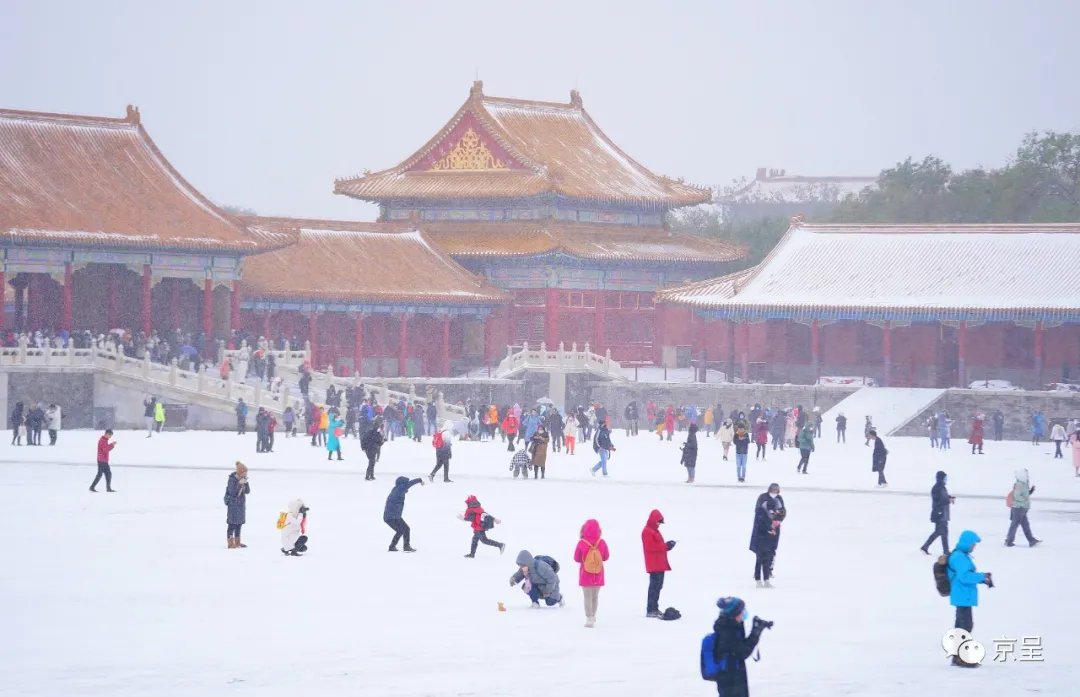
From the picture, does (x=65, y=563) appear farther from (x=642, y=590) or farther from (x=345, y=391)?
(x=345, y=391)

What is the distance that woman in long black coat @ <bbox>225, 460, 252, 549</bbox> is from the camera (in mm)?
26406

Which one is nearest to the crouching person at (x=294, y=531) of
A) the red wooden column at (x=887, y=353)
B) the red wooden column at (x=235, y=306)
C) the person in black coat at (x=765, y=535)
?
the person in black coat at (x=765, y=535)

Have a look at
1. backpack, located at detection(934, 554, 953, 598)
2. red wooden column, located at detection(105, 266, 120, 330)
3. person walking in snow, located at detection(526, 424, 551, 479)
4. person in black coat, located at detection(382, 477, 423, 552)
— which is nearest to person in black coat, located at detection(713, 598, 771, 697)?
backpack, located at detection(934, 554, 953, 598)

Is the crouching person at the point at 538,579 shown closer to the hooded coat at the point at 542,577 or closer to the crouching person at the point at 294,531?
the hooded coat at the point at 542,577

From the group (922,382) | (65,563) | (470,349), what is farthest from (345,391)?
(65,563)

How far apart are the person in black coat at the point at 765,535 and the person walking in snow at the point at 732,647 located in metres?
8.99

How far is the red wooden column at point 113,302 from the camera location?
62406mm

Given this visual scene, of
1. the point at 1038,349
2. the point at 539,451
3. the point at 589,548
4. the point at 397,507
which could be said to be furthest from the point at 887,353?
the point at 589,548

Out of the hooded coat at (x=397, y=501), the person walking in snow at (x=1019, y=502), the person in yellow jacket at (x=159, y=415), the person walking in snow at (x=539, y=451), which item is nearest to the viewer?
the hooded coat at (x=397, y=501)

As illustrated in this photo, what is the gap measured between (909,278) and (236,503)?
142 feet

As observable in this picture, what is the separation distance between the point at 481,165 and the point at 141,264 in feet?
59.7

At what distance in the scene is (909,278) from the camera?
66438 millimetres

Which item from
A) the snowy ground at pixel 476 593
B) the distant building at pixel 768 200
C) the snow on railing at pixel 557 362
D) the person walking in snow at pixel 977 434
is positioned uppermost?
the distant building at pixel 768 200

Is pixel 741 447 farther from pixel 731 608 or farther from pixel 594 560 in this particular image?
pixel 731 608
